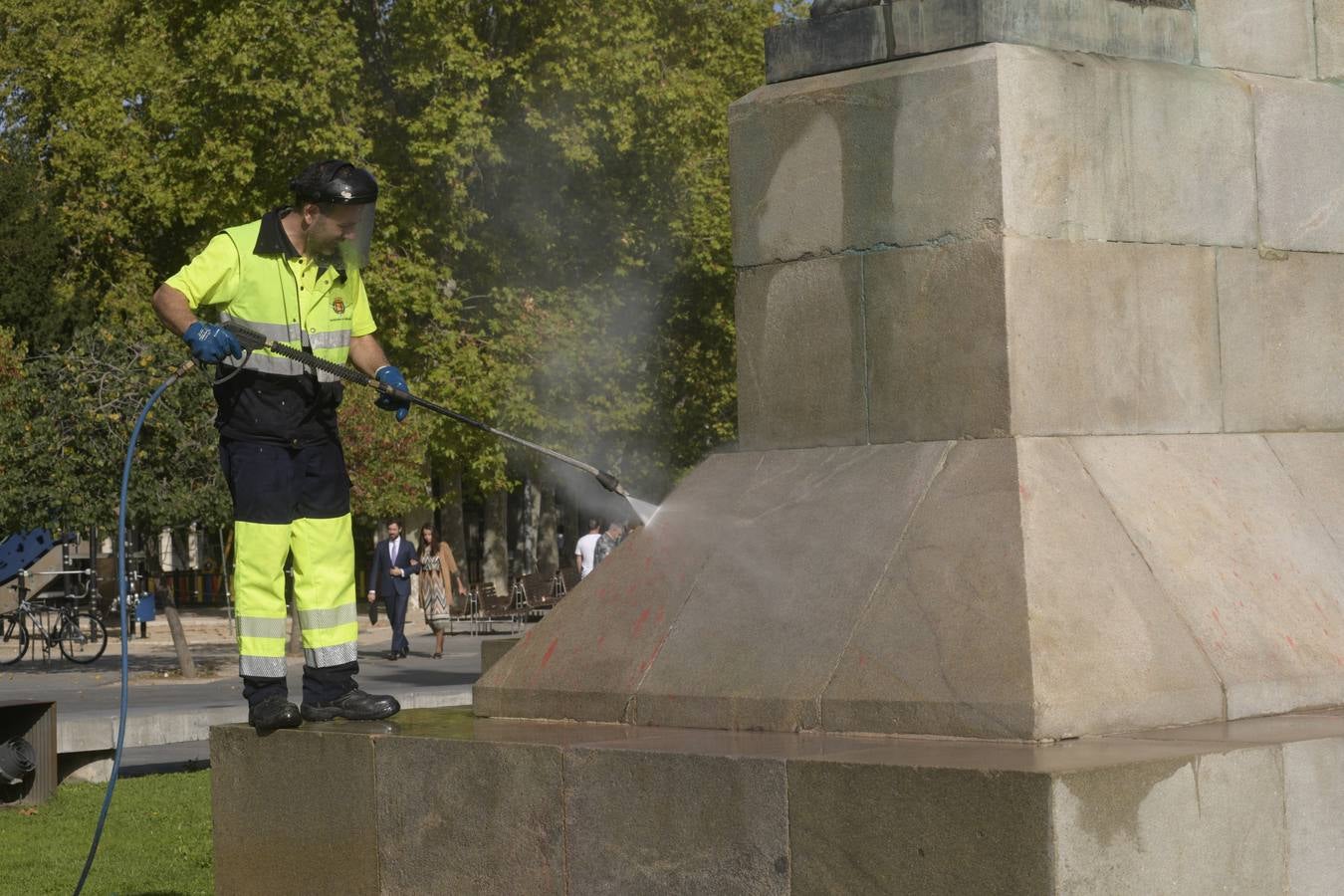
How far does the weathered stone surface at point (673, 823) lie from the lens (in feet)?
14.6

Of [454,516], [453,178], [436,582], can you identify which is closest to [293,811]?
[436,582]

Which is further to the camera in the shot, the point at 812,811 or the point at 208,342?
the point at 208,342

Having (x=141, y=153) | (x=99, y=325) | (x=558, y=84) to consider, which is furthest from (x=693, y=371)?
(x=99, y=325)

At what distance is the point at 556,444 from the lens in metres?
33.2

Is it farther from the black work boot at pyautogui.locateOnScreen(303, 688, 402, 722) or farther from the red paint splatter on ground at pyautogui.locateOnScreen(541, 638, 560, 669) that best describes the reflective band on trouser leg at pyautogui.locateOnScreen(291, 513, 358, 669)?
the red paint splatter on ground at pyautogui.locateOnScreen(541, 638, 560, 669)

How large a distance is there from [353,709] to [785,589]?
1.46 meters

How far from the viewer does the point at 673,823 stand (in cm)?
462

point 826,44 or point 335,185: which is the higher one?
point 826,44

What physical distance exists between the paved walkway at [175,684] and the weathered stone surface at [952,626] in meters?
5.74

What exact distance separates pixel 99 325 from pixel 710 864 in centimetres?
1752

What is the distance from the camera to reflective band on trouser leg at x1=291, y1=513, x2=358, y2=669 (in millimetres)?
6129

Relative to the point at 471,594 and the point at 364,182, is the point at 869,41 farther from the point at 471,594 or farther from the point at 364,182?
the point at 471,594

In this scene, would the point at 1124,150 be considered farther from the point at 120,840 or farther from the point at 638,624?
the point at 120,840

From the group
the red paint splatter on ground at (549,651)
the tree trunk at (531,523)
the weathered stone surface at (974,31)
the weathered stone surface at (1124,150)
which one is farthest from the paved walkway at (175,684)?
the tree trunk at (531,523)
